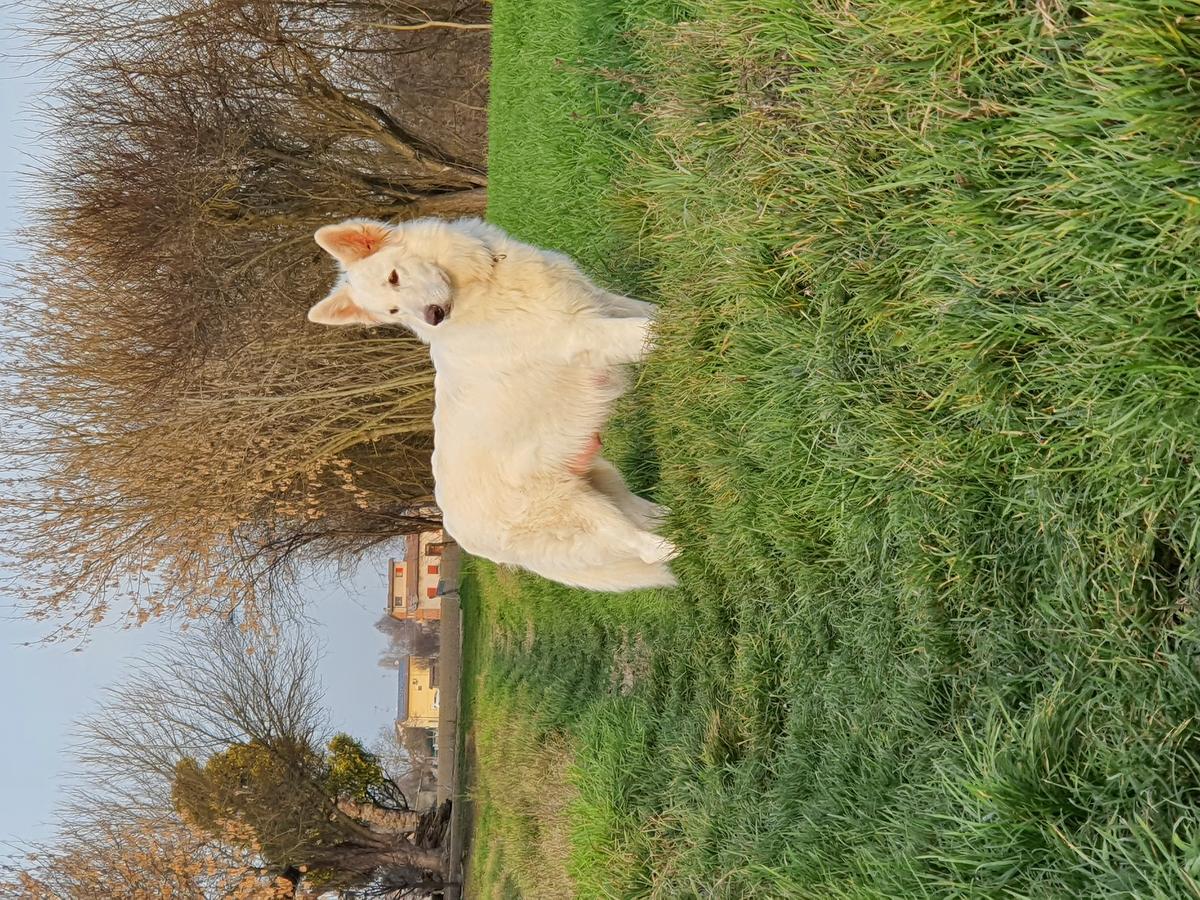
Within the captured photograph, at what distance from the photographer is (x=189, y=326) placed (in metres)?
12.8

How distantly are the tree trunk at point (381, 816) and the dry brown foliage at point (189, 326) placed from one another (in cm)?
580

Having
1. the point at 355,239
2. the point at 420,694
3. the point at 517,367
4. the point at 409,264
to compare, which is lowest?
the point at 420,694

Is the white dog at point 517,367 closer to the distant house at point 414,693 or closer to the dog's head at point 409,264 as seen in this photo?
the dog's head at point 409,264

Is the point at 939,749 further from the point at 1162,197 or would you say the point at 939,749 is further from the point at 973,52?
the point at 973,52

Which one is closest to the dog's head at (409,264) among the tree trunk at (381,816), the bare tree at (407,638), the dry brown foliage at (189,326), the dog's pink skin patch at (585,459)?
the dog's pink skin patch at (585,459)

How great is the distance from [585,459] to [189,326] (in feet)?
30.3

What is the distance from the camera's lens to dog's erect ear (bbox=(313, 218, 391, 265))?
215 inches

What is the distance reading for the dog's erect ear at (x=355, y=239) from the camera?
5.45 metres

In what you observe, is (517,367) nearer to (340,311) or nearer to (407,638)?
(340,311)

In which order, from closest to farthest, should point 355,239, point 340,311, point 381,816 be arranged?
1. point 355,239
2. point 340,311
3. point 381,816

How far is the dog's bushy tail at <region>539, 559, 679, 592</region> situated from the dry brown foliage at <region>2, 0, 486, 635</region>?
306 inches

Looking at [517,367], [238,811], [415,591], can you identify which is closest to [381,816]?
[238,811]

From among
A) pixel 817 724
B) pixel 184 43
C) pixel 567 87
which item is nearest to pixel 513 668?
pixel 567 87

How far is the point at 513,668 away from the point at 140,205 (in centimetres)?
813
